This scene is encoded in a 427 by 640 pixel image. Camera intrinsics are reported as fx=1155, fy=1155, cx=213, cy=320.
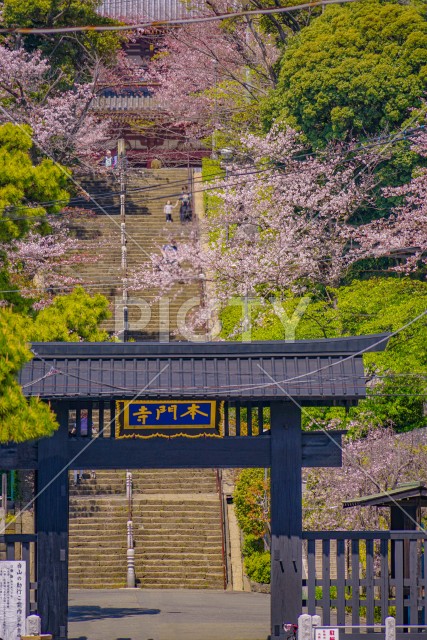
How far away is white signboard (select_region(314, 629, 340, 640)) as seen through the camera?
15.4 meters

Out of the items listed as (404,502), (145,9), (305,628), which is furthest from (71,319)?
(145,9)

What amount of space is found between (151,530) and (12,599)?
38.6ft

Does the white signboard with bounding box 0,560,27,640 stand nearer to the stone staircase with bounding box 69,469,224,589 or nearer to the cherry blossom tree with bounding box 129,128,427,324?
the stone staircase with bounding box 69,469,224,589

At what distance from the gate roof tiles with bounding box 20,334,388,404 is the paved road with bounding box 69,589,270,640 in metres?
4.33

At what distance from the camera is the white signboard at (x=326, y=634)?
50.4 ft

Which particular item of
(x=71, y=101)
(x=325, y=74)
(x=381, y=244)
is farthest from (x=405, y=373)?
(x=71, y=101)

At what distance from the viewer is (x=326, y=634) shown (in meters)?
15.4

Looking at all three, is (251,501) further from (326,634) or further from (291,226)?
(326,634)

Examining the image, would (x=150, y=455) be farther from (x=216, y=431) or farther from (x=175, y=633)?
(x=175, y=633)

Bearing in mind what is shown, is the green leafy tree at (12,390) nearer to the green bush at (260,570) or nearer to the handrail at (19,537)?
the handrail at (19,537)

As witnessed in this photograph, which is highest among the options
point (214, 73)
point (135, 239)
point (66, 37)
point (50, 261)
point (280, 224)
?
point (66, 37)

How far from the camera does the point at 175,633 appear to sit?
18.9 meters

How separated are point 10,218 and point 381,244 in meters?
13.0

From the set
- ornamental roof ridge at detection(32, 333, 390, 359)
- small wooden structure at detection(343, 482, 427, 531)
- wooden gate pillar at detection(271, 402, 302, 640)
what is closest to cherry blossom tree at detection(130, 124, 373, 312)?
small wooden structure at detection(343, 482, 427, 531)
